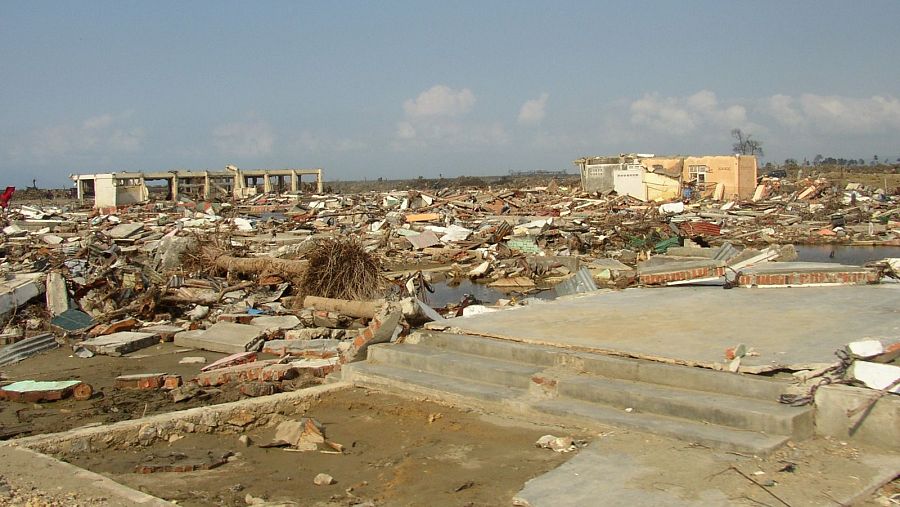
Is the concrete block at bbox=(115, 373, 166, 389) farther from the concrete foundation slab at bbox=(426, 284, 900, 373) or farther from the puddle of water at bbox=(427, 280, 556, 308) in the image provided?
the puddle of water at bbox=(427, 280, 556, 308)

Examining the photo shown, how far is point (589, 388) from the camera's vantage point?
211 inches

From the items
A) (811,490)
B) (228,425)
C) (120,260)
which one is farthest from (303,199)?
(811,490)

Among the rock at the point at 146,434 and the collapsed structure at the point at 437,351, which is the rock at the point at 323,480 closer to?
the collapsed structure at the point at 437,351

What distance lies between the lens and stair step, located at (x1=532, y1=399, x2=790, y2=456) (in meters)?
4.31

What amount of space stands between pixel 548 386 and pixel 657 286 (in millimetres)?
3898

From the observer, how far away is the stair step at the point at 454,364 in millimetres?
5879

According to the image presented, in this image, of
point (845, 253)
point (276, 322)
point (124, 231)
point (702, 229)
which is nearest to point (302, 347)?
point (276, 322)

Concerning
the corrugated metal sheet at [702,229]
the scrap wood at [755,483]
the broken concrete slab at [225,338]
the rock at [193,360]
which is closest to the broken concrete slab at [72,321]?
the broken concrete slab at [225,338]

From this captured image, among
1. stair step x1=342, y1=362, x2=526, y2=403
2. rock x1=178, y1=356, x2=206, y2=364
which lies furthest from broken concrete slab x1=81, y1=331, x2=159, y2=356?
stair step x1=342, y1=362, x2=526, y2=403

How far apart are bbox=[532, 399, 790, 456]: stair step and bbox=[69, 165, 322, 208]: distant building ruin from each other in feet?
145

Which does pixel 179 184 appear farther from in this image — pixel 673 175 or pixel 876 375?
pixel 876 375

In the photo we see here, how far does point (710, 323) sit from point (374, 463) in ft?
10.6

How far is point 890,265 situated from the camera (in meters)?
9.15

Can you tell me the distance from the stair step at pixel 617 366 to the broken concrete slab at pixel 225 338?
3.33 metres
